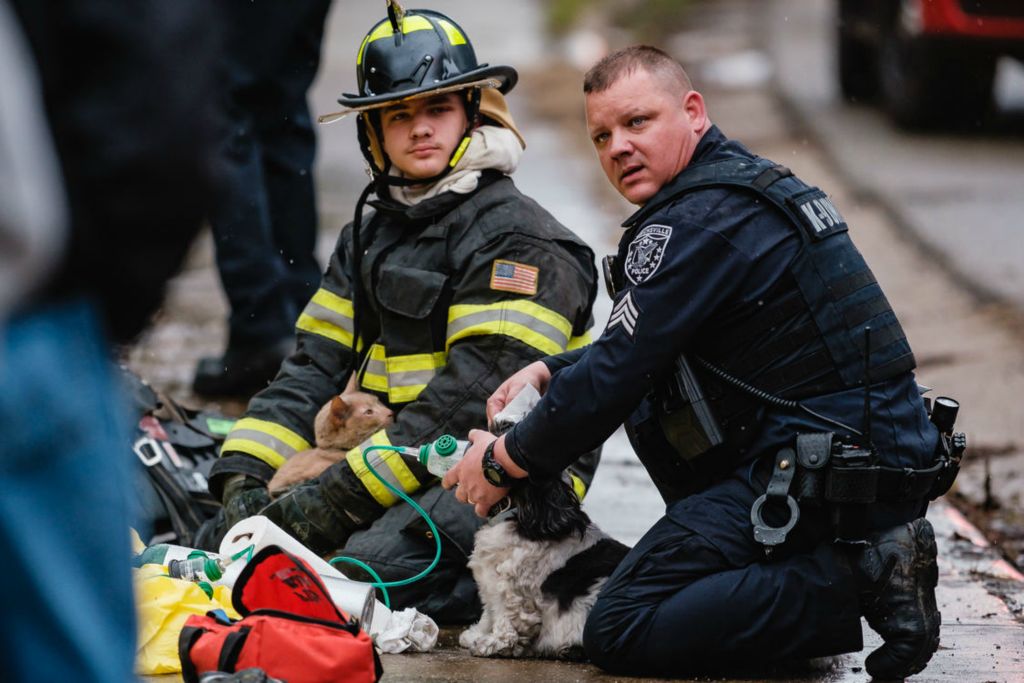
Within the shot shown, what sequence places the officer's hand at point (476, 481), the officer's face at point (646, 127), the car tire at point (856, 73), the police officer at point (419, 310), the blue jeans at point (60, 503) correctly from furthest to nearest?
1. the car tire at point (856, 73)
2. the police officer at point (419, 310)
3. the officer's face at point (646, 127)
4. the officer's hand at point (476, 481)
5. the blue jeans at point (60, 503)

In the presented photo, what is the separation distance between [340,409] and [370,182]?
68cm

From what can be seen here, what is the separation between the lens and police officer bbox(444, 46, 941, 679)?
3334 millimetres

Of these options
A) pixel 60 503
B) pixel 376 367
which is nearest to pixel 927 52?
pixel 376 367

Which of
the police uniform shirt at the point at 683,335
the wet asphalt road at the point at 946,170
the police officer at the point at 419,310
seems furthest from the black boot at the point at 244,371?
the wet asphalt road at the point at 946,170

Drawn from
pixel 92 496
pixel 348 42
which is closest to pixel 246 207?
pixel 92 496

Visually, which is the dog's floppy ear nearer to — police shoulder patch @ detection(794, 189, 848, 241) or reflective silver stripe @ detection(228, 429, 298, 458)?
police shoulder patch @ detection(794, 189, 848, 241)

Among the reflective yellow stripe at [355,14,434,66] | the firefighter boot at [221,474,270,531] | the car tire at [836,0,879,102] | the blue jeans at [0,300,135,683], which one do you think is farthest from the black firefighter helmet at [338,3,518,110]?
the car tire at [836,0,879,102]

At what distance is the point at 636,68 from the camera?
360cm

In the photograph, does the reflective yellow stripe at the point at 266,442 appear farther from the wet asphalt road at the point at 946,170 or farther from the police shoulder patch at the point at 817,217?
the wet asphalt road at the point at 946,170

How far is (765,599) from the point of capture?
3354 millimetres

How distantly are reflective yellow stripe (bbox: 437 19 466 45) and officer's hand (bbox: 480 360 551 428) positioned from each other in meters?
1.10

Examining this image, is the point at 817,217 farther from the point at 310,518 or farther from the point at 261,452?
the point at 261,452

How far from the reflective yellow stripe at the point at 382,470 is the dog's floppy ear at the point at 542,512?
517mm

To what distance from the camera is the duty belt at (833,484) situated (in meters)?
3.27
